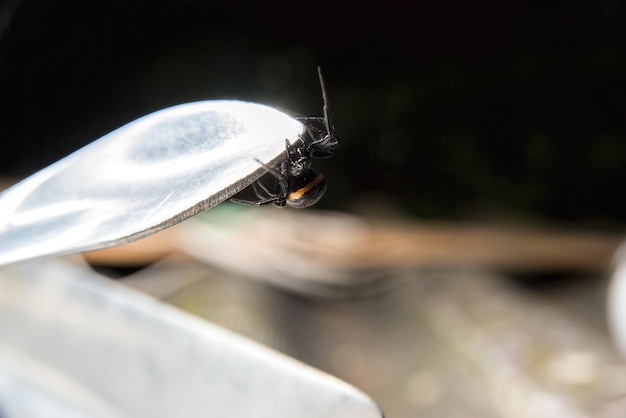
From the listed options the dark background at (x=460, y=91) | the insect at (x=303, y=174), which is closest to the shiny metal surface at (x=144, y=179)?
the insect at (x=303, y=174)

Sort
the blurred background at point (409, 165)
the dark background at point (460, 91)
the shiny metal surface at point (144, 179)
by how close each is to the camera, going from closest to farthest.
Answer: the shiny metal surface at point (144, 179) → the blurred background at point (409, 165) → the dark background at point (460, 91)

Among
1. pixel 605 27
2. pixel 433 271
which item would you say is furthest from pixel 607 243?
pixel 605 27

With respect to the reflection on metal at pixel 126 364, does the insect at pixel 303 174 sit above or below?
above

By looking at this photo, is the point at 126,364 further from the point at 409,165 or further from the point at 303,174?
the point at 409,165

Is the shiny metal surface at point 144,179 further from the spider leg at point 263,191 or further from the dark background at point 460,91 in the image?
the dark background at point 460,91

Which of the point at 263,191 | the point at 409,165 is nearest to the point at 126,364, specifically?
the point at 263,191

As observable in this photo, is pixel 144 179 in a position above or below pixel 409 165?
above
